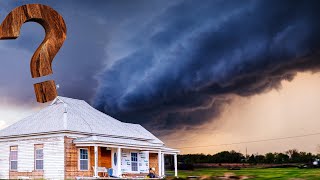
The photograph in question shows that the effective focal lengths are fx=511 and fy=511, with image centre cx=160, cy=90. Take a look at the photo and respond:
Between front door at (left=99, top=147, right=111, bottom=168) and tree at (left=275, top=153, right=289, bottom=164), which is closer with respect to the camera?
front door at (left=99, top=147, right=111, bottom=168)

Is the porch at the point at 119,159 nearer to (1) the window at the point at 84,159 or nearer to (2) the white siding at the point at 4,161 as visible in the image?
(1) the window at the point at 84,159

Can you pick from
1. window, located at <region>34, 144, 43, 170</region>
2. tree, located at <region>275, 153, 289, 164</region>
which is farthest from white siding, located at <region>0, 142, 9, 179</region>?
tree, located at <region>275, 153, 289, 164</region>

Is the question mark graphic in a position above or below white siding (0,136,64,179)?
above

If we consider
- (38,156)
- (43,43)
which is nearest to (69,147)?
(38,156)

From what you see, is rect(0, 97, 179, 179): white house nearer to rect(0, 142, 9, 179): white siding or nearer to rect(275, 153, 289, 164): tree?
rect(0, 142, 9, 179): white siding

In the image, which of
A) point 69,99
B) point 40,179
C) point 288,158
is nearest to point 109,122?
point 69,99

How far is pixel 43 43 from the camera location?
40.7 ft

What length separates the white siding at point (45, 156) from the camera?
93.3 feet

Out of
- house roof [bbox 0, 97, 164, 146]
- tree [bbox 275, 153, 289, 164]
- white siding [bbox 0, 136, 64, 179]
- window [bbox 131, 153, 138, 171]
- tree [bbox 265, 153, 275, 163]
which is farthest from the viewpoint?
tree [bbox 265, 153, 275, 163]

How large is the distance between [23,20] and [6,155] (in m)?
20.9

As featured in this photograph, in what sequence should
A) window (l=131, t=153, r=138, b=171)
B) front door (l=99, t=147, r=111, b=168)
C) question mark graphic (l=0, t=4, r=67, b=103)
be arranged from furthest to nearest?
1. window (l=131, t=153, r=138, b=171)
2. front door (l=99, t=147, r=111, b=168)
3. question mark graphic (l=0, t=4, r=67, b=103)

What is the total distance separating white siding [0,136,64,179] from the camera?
93.3 ft

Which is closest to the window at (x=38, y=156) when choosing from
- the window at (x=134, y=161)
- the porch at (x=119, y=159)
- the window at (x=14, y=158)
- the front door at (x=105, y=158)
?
the window at (x=14, y=158)

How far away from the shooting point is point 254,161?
53344mm
